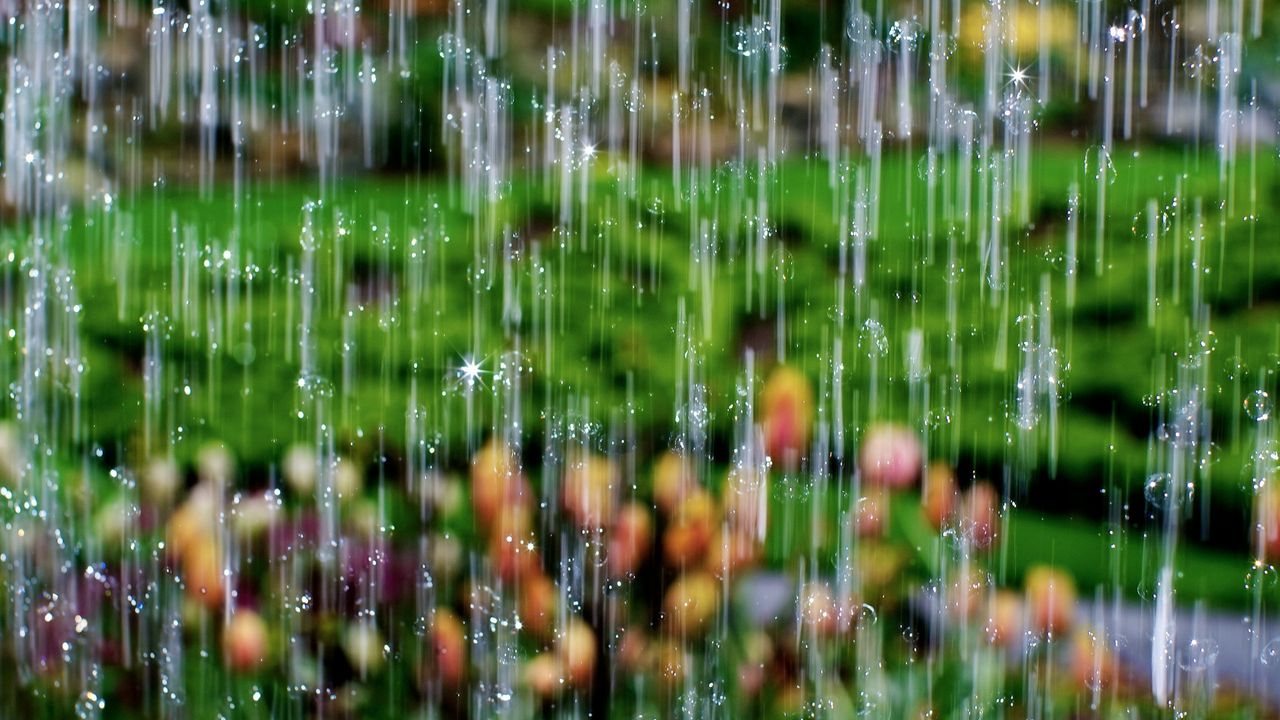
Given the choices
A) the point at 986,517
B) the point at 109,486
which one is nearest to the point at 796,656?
the point at 986,517

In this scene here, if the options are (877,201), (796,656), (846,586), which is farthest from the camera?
(877,201)

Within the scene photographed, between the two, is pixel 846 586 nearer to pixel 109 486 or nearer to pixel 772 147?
pixel 772 147

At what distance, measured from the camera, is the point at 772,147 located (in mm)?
1865

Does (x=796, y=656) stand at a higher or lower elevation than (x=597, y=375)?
lower

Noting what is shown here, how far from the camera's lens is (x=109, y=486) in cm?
187

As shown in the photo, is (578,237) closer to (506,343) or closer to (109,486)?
(506,343)

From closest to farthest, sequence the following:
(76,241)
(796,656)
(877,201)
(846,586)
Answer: (796,656) < (846,586) < (877,201) < (76,241)

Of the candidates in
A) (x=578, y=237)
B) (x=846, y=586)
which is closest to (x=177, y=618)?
(x=578, y=237)

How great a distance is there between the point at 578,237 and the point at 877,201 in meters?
0.45

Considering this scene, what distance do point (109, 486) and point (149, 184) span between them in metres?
0.49

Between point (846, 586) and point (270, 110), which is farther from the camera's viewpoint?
point (270, 110)

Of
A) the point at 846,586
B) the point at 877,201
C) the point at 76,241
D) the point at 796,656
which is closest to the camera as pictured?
the point at 796,656

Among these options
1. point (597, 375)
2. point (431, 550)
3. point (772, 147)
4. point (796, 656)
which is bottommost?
point (796, 656)

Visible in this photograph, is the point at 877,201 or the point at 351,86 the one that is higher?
the point at 351,86
